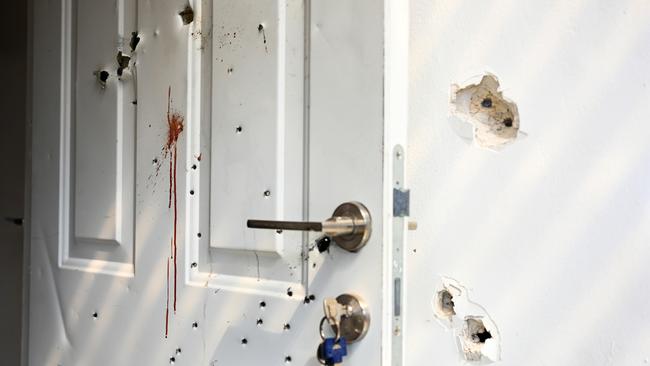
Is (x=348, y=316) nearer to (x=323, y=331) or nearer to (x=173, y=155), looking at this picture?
(x=323, y=331)

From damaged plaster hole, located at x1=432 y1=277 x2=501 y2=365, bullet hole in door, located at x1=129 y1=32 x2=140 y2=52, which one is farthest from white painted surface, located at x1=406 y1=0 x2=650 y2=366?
bullet hole in door, located at x1=129 y1=32 x2=140 y2=52

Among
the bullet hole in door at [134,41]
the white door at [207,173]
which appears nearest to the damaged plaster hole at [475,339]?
the white door at [207,173]

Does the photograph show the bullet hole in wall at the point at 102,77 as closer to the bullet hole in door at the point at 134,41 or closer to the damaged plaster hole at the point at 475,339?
the bullet hole in door at the point at 134,41

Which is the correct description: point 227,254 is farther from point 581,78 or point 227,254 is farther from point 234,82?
point 581,78

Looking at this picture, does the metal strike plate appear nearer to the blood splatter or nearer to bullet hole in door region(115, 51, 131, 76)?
the blood splatter

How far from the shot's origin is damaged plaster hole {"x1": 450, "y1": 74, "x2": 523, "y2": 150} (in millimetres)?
940

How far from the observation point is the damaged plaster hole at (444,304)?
970mm

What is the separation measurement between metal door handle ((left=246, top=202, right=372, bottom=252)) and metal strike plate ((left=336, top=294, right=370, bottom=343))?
0.23 ft

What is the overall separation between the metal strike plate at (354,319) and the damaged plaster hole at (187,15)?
59cm

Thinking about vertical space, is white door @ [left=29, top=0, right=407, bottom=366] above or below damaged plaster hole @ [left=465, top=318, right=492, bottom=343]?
above

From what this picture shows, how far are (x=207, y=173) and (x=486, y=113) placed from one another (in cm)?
49

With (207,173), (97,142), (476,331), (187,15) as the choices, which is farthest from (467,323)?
(97,142)

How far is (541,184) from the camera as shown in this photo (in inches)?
35.4

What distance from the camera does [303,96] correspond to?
35.7 inches
